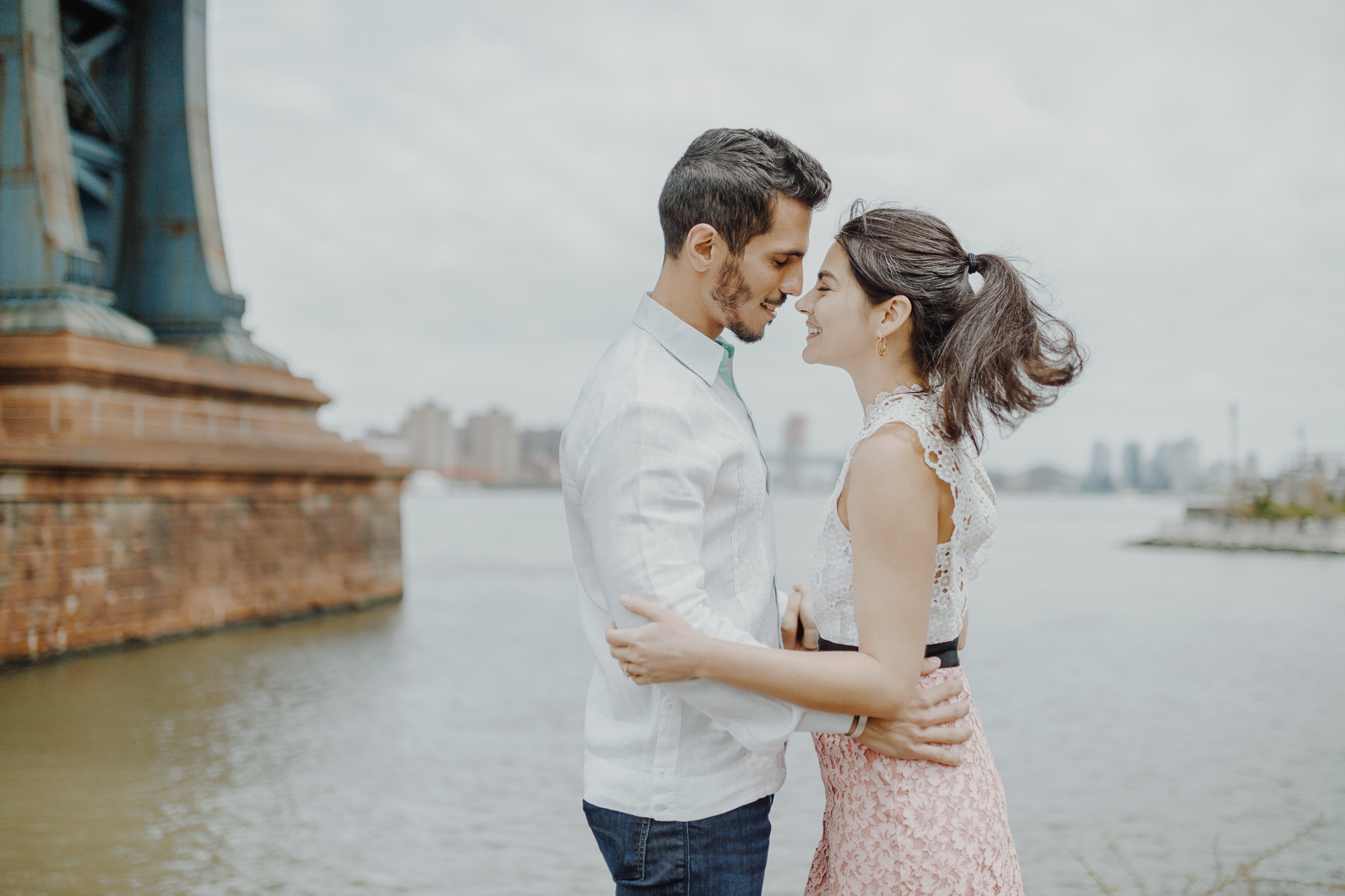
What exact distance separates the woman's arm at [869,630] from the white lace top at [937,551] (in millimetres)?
57

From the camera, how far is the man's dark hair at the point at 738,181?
5.93 feet

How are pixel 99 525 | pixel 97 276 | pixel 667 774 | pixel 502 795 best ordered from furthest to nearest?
pixel 97 276 → pixel 99 525 → pixel 502 795 → pixel 667 774

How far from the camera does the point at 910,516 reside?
173cm

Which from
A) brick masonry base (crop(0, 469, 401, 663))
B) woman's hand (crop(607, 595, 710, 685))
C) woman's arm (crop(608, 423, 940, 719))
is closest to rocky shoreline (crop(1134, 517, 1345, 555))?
brick masonry base (crop(0, 469, 401, 663))

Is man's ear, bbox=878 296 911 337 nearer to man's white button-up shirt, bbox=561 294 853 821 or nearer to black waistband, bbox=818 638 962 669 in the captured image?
man's white button-up shirt, bbox=561 294 853 821

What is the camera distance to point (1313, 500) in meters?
51.5

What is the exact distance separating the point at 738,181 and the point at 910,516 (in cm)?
65

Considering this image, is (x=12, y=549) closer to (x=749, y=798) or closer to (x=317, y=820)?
(x=317, y=820)

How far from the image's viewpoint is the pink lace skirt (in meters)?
1.83

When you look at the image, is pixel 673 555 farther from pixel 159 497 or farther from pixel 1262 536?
pixel 1262 536

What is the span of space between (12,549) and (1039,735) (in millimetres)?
8678

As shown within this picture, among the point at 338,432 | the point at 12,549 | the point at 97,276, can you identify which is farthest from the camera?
the point at 338,432

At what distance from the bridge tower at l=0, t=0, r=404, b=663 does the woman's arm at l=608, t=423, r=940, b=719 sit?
835cm

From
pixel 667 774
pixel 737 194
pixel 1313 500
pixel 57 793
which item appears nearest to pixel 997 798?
pixel 667 774
